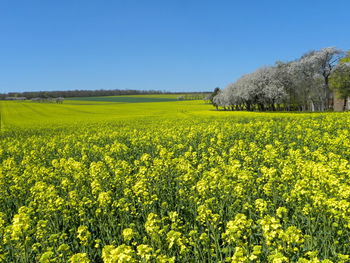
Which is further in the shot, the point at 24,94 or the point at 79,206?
the point at 24,94

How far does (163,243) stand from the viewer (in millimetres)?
4941

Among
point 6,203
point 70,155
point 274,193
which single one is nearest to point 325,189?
point 274,193

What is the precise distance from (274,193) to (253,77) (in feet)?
225

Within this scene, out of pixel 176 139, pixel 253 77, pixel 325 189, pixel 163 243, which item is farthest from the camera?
pixel 253 77

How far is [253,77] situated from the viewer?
70438 mm

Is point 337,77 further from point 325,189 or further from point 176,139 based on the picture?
point 325,189

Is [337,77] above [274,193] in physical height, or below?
above

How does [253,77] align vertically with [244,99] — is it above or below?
above

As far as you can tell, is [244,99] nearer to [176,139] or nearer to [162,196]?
[176,139]

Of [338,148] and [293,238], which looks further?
[338,148]

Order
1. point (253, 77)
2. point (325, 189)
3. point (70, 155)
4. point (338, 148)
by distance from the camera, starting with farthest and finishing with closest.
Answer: point (253, 77), point (70, 155), point (338, 148), point (325, 189)

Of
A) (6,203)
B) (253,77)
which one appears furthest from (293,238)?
(253,77)

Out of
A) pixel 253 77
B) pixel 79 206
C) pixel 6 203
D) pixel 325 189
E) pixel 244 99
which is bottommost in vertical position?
pixel 6 203

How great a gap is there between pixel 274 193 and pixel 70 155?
12623 mm
